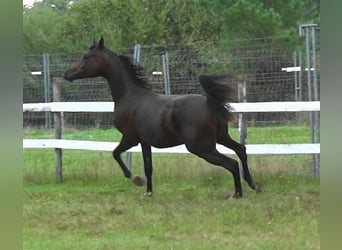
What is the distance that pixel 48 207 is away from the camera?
5.08 metres

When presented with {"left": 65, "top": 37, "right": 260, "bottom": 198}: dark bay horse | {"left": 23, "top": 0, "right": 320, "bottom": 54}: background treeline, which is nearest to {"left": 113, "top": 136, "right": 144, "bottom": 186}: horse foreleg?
{"left": 65, "top": 37, "right": 260, "bottom": 198}: dark bay horse

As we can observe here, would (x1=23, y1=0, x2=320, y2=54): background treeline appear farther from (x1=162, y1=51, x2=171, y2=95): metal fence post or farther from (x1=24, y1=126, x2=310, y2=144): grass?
(x1=162, y1=51, x2=171, y2=95): metal fence post

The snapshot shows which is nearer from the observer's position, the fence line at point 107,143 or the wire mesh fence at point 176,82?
the fence line at point 107,143

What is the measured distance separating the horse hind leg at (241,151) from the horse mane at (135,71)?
41.2 inches

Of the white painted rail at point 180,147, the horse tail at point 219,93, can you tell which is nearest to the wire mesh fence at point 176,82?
the white painted rail at point 180,147

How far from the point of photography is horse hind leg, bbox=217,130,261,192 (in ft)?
18.2

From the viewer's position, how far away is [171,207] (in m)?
4.96

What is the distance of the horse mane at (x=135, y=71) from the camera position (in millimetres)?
6113

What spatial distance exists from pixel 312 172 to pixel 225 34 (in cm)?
852

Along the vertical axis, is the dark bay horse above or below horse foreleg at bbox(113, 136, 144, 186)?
above

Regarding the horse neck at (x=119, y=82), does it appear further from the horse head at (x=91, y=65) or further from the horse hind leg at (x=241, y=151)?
the horse hind leg at (x=241, y=151)

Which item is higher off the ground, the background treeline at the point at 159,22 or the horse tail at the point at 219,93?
the background treeline at the point at 159,22

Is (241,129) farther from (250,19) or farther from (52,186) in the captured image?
(250,19)

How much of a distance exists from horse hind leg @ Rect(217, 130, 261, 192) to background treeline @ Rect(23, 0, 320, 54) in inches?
293
